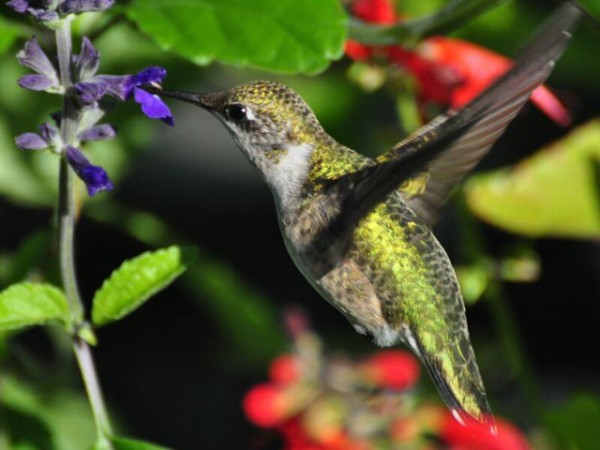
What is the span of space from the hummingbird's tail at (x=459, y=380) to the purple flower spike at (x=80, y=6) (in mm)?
597

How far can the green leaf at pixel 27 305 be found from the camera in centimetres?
116

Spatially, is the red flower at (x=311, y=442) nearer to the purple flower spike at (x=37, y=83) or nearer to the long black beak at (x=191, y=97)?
the long black beak at (x=191, y=97)

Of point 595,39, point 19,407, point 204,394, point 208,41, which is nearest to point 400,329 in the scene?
point 208,41

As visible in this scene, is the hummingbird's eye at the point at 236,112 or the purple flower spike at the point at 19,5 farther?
the hummingbird's eye at the point at 236,112

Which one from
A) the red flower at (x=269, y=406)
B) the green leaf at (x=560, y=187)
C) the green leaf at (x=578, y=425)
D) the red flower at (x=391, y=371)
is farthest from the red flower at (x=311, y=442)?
the green leaf at (x=560, y=187)

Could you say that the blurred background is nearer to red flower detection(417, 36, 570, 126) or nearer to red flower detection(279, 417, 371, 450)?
red flower detection(417, 36, 570, 126)

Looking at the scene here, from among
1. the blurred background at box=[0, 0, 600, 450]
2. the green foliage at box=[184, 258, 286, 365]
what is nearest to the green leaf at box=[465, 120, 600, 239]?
the blurred background at box=[0, 0, 600, 450]

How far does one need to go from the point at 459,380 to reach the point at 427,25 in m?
0.43

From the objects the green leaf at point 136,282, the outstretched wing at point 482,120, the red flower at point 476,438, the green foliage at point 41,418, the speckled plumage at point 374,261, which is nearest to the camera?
the outstretched wing at point 482,120

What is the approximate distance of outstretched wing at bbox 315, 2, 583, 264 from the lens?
110cm

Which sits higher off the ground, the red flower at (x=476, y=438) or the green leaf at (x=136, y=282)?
the green leaf at (x=136, y=282)

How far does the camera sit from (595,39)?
225cm

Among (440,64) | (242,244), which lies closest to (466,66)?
(440,64)

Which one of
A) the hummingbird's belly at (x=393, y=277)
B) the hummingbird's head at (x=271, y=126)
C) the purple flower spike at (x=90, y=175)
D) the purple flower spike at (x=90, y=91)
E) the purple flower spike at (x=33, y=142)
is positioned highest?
the purple flower spike at (x=90, y=91)
